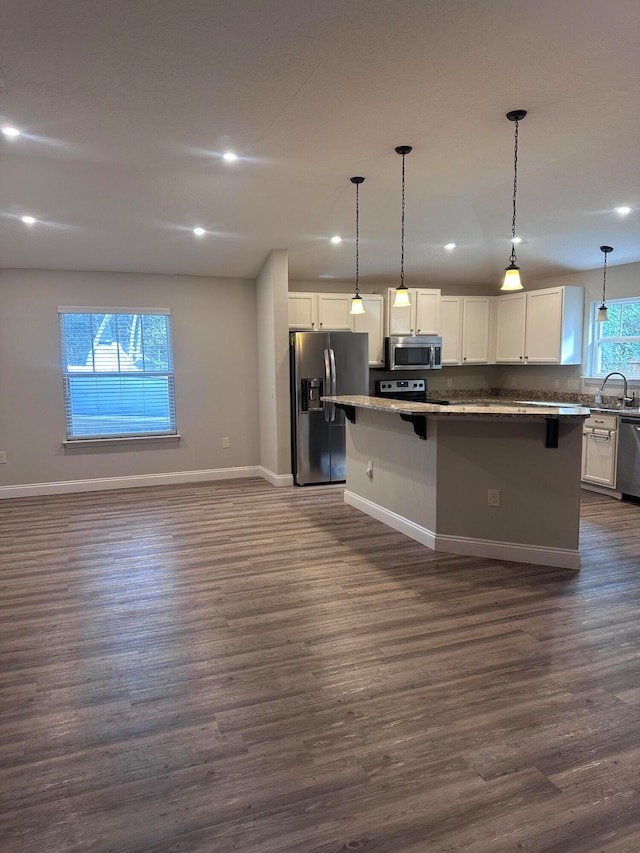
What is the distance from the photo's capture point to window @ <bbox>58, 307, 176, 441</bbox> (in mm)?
6074

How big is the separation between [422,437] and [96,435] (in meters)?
3.88

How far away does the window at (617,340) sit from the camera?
5969 millimetres

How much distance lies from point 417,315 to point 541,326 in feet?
4.84

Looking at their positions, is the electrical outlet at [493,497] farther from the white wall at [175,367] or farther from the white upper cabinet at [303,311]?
the white wall at [175,367]

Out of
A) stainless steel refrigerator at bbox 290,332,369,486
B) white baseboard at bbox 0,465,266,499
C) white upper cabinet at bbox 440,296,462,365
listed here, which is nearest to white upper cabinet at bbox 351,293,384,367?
stainless steel refrigerator at bbox 290,332,369,486

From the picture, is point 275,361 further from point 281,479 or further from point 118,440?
point 118,440

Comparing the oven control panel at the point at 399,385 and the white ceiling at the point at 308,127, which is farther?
the oven control panel at the point at 399,385

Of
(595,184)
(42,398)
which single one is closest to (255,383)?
(42,398)

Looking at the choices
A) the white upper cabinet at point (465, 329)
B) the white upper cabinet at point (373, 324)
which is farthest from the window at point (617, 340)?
the white upper cabinet at point (373, 324)

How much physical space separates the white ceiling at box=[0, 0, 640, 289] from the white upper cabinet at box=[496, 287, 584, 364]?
1.58ft

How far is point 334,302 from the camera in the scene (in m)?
6.54

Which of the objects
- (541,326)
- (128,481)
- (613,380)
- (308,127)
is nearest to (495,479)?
(308,127)

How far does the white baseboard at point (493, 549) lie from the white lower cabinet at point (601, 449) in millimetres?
2132

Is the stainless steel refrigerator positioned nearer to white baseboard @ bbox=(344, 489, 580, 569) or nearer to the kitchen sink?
white baseboard @ bbox=(344, 489, 580, 569)
